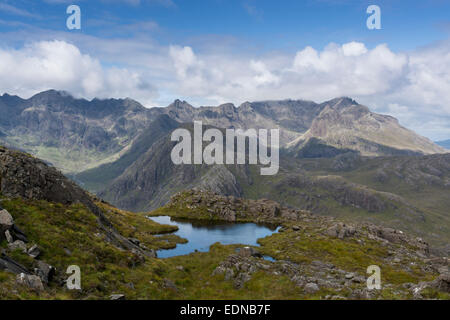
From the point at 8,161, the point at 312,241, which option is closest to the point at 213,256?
the point at 312,241

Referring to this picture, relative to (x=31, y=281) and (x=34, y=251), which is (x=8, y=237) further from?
(x=31, y=281)

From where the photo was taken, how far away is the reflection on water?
79.6 metres

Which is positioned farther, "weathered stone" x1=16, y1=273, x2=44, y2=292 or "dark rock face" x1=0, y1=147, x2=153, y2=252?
"dark rock face" x1=0, y1=147, x2=153, y2=252

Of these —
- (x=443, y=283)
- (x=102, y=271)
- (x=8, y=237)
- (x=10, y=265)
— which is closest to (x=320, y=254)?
(x=443, y=283)

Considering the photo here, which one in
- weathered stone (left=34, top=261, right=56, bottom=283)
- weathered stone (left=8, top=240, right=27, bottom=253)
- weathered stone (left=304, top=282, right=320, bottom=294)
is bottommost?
weathered stone (left=304, top=282, right=320, bottom=294)

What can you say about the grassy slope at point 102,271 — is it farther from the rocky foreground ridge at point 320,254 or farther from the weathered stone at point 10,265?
the rocky foreground ridge at point 320,254

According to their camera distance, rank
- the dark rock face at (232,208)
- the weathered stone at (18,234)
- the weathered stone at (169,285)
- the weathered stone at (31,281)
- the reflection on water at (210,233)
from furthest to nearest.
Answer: the dark rock face at (232,208) → the reflection on water at (210,233) → the weathered stone at (169,285) → the weathered stone at (18,234) → the weathered stone at (31,281)

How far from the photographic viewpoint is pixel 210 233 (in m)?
100

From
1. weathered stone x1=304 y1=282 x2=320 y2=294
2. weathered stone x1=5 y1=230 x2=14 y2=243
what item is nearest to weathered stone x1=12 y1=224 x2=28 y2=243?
weathered stone x1=5 y1=230 x2=14 y2=243

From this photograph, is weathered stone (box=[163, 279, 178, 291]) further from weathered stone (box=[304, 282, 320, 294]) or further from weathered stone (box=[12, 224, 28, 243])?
weathered stone (box=[304, 282, 320, 294])

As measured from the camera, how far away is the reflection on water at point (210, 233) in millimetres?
79625

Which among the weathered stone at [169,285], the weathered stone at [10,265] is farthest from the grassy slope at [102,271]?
the weathered stone at [10,265]

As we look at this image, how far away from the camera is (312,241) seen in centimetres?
8406

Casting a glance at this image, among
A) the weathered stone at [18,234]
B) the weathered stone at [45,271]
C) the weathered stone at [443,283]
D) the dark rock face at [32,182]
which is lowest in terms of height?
the weathered stone at [443,283]
